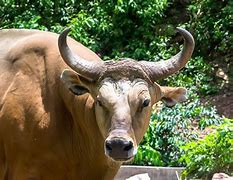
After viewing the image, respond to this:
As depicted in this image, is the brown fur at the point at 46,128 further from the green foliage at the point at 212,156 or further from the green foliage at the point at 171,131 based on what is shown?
the green foliage at the point at 171,131

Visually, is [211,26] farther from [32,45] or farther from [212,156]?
[32,45]

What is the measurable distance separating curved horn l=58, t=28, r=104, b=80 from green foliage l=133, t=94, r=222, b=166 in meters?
4.19

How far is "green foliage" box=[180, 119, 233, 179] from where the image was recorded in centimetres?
925

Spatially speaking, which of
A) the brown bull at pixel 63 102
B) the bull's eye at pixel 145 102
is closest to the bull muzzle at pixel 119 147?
the brown bull at pixel 63 102

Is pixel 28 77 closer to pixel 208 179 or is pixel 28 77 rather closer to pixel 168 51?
pixel 208 179

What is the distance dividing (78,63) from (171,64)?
34.0 inches

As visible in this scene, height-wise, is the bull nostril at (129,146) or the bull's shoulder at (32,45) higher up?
the bull nostril at (129,146)

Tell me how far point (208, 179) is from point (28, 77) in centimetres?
246

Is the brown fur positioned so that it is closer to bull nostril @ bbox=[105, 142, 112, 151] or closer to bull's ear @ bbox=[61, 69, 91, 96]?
bull's ear @ bbox=[61, 69, 91, 96]

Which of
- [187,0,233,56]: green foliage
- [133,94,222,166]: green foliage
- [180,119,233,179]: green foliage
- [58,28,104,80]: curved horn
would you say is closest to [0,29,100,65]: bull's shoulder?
[58,28,104,80]: curved horn

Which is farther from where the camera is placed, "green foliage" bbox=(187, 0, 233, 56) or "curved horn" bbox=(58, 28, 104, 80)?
"green foliage" bbox=(187, 0, 233, 56)

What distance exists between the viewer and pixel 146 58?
48.2 feet

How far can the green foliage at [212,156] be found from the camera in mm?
9250

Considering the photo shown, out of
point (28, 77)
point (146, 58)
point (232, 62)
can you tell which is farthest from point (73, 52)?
point (232, 62)
